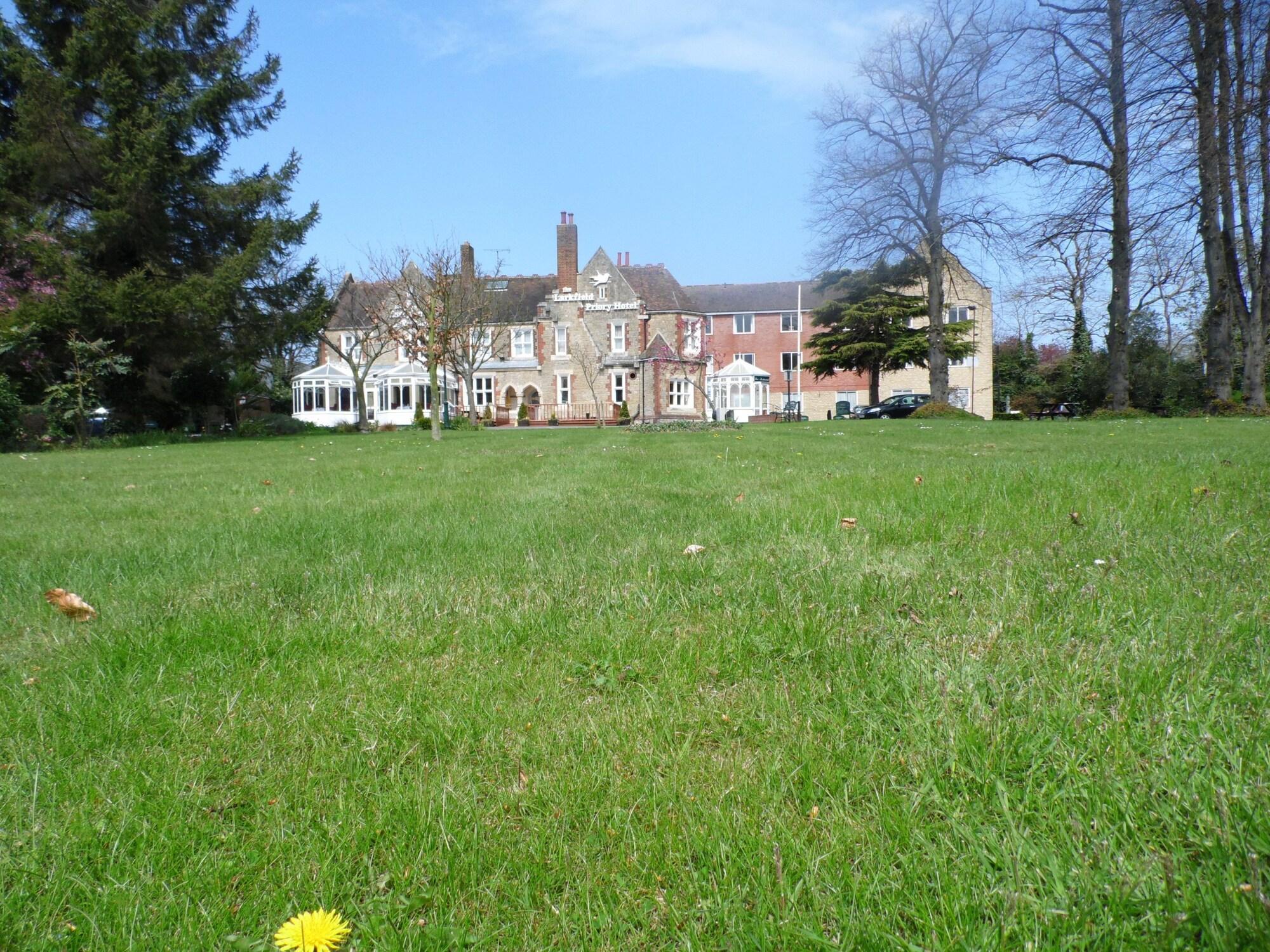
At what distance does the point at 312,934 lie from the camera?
124 centimetres

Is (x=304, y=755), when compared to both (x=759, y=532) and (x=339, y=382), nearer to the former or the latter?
(x=759, y=532)

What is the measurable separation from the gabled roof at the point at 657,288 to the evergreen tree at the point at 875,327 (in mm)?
9774

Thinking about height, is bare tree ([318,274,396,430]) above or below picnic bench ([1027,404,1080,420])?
above

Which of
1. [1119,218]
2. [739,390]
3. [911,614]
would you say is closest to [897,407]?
[739,390]

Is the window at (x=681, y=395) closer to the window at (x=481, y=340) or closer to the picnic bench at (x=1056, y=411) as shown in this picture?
the window at (x=481, y=340)

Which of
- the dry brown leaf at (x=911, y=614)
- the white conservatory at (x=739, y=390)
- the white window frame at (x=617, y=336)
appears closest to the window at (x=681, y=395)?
the white conservatory at (x=739, y=390)

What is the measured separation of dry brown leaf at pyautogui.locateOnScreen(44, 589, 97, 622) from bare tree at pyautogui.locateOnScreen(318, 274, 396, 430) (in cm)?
2673

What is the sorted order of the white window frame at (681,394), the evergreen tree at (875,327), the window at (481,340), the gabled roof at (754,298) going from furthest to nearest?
the gabled roof at (754,298), the white window frame at (681,394), the window at (481,340), the evergreen tree at (875,327)

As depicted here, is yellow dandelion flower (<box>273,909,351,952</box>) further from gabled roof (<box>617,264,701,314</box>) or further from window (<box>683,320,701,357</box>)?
gabled roof (<box>617,264,701,314</box>)

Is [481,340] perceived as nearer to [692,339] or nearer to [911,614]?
[692,339]

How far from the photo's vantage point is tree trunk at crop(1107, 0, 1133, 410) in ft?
70.5

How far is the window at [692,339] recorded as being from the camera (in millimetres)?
45312

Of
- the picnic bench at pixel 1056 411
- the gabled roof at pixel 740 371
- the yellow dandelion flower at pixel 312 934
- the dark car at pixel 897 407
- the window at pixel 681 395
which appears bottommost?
the yellow dandelion flower at pixel 312 934

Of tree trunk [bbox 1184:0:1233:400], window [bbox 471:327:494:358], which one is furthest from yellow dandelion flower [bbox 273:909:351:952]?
window [bbox 471:327:494:358]
